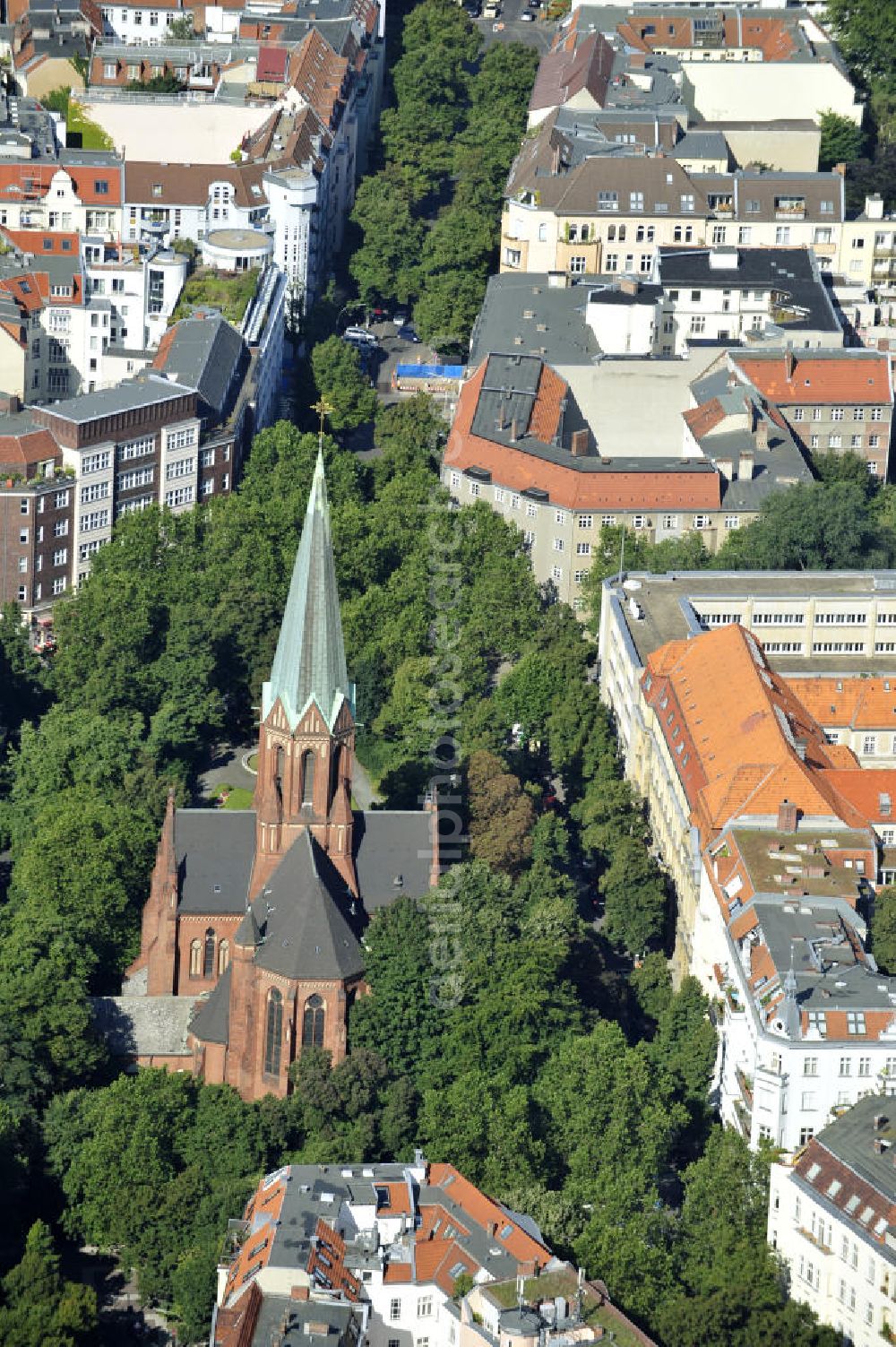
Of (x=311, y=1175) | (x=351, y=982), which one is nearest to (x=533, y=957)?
(x=351, y=982)

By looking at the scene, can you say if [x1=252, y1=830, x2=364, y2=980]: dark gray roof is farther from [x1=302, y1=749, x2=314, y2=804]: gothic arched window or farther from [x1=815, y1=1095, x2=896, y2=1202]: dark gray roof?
[x1=815, y1=1095, x2=896, y2=1202]: dark gray roof

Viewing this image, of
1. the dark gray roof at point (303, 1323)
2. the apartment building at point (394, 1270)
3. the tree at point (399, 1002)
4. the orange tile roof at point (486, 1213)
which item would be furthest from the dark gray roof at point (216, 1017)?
the dark gray roof at point (303, 1323)

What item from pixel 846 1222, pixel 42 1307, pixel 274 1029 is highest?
pixel 274 1029

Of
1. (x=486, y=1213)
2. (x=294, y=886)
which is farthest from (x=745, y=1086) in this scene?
(x=294, y=886)

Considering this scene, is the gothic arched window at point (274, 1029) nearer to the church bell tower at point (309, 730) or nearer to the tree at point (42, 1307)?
the church bell tower at point (309, 730)

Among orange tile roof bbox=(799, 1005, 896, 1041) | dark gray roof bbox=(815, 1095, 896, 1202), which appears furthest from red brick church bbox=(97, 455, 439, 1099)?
dark gray roof bbox=(815, 1095, 896, 1202)

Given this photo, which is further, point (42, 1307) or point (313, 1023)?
point (313, 1023)

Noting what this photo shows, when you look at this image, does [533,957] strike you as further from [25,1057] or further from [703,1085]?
[25,1057]

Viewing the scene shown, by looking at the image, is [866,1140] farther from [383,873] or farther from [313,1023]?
[383,873]
